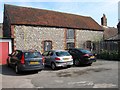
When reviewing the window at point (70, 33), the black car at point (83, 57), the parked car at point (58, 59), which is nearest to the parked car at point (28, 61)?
the parked car at point (58, 59)

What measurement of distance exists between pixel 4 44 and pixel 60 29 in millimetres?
A: 8244

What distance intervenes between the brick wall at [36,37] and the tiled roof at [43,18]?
0.69 m

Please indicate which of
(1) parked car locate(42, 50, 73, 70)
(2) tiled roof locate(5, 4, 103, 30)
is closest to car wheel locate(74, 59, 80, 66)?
(1) parked car locate(42, 50, 73, 70)

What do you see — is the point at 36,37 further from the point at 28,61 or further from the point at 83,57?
the point at 28,61

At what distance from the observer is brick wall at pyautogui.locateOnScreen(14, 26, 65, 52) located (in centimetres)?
2017

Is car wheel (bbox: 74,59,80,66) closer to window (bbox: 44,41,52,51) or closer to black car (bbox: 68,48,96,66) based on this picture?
black car (bbox: 68,48,96,66)

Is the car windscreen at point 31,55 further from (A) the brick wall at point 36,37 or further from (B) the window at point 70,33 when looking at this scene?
(B) the window at point 70,33

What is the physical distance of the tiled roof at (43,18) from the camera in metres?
21.3

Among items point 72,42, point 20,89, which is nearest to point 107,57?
point 72,42

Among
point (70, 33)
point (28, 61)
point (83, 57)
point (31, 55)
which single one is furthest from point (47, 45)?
point (28, 61)

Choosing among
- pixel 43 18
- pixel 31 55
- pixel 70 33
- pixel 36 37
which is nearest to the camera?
pixel 31 55

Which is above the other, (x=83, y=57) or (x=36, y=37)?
(x=36, y=37)

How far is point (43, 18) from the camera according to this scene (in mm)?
23609

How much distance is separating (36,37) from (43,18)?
3.49 meters
